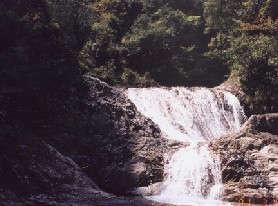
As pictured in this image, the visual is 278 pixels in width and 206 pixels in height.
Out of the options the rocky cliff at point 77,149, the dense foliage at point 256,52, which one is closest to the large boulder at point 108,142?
the rocky cliff at point 77,149

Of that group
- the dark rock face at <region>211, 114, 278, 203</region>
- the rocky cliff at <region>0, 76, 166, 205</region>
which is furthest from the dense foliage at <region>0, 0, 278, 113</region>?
the dark rock face at <region>211, 114, 278, 203</region>

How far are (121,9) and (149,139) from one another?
18.1 meters

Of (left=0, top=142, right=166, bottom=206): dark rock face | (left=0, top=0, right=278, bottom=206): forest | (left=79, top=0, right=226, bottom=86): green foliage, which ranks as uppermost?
(left=79, top=0, right=226, bottom=86): green foliage

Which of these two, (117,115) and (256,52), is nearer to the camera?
(117,115)

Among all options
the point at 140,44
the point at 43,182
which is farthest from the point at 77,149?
the point at 140,44

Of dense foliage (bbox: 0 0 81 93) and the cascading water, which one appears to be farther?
the cascading water

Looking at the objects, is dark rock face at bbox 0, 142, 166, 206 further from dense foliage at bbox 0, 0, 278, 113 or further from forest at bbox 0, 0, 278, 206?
dense foliage at bbox 0, 0, 278, 113

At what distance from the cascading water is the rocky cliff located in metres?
0.94

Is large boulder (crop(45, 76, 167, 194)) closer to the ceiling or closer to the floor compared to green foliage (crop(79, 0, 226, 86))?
closer to the floor

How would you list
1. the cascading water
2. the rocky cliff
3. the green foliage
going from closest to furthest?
the rocky cliff → the cascading water → the green foliage

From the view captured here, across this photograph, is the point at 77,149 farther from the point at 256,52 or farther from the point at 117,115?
the point at 256,52

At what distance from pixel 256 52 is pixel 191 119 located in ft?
18.2

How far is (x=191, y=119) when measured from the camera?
66.4ft

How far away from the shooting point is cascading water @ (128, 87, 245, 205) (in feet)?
47.3
